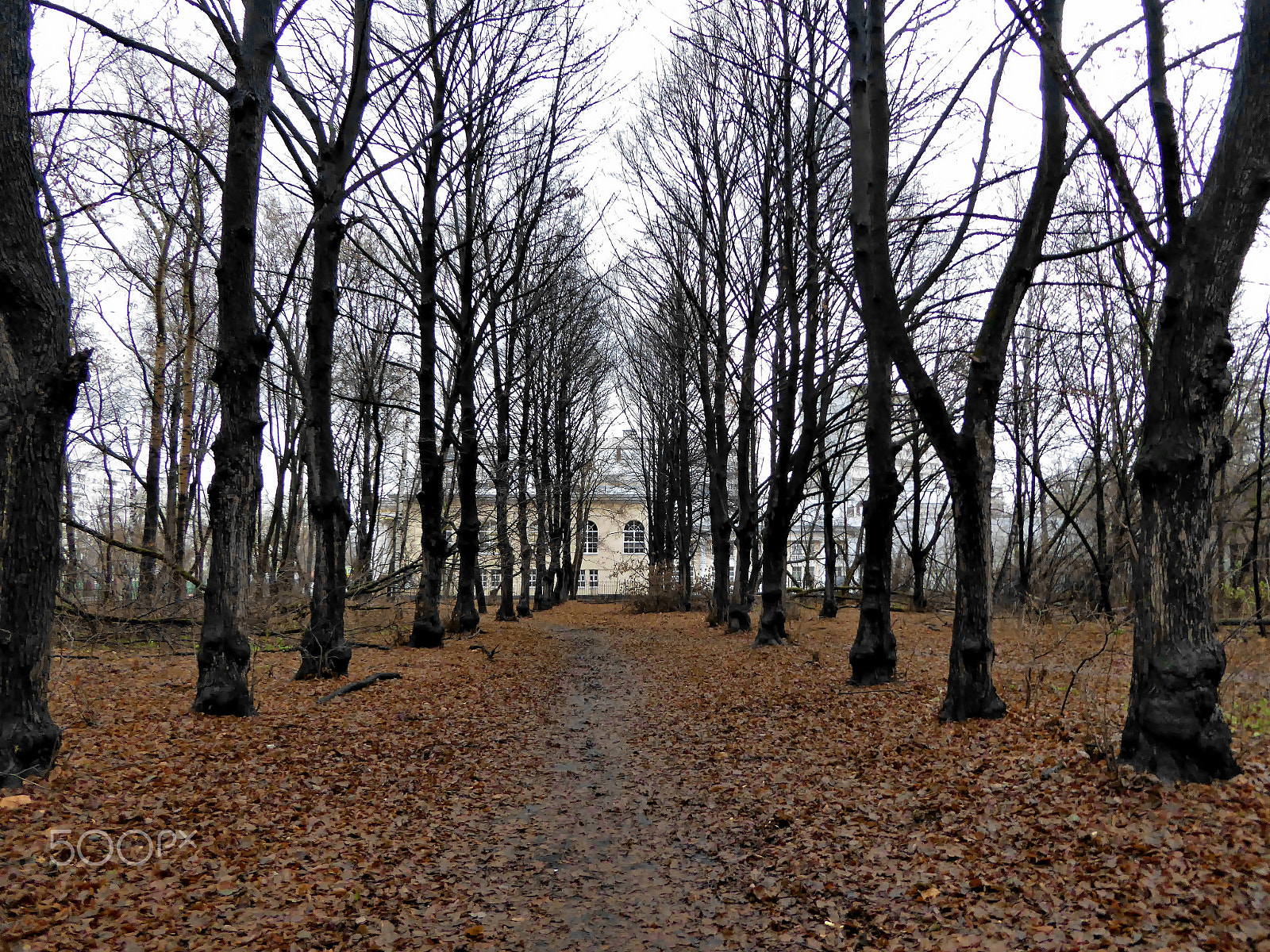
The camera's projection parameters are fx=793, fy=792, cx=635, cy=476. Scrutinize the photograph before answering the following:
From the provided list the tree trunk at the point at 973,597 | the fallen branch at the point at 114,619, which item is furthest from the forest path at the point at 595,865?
the fallen branch at the point at 114,619

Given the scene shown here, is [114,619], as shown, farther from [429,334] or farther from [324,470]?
[429,334]

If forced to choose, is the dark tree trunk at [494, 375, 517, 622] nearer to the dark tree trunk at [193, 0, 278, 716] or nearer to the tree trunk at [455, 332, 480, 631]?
the tree trunk at [455, 332, 480, 631]

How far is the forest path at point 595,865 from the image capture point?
370 cm

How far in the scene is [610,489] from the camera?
5494 centimetres

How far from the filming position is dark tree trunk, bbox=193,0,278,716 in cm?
709

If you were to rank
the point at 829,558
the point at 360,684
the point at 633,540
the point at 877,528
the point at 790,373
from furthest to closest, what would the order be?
1. the point at 633,540
2. the point at 829,558
3. the point at 790,373
4. the point at 877,528
5. the point at 360,684

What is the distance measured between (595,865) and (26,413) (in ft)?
14.5

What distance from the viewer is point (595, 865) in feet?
14.9

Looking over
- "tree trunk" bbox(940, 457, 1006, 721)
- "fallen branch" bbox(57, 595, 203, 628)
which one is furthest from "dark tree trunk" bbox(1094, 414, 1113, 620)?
"fallen branch" bbox(57, 595, 203, 628)

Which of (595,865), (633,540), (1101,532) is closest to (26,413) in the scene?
(595,865)

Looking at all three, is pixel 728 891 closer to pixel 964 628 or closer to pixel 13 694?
pixel 964 628

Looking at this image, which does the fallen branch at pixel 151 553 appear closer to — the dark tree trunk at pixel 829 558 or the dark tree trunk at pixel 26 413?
the dark tree trunk at pixel 26 413

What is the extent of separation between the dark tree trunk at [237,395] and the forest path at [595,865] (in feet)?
9.68

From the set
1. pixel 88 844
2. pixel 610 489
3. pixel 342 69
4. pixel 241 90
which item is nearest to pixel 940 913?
pixel 88 844
